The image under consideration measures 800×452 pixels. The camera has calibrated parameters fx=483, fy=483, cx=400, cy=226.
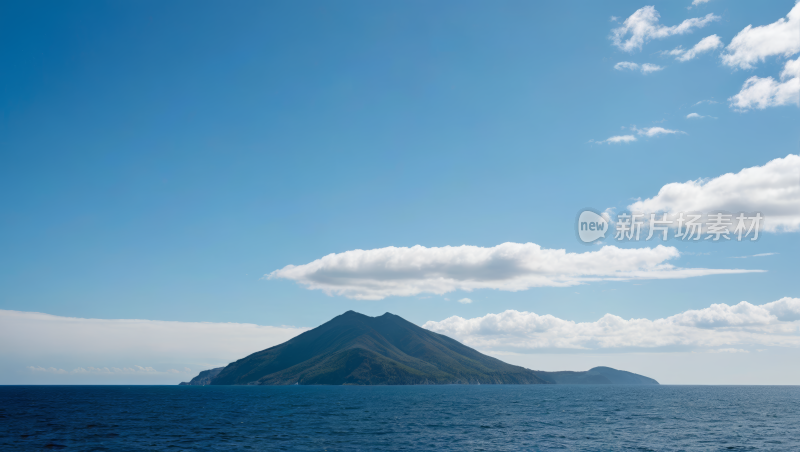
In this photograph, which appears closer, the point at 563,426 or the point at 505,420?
A: the point at 563,426

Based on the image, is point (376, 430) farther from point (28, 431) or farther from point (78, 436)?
point (28, 431)

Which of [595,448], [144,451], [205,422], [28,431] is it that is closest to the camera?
[144,451]

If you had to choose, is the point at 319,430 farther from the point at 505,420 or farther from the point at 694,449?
the point at 694,449

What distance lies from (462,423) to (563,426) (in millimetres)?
22013

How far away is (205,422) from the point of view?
112 metres

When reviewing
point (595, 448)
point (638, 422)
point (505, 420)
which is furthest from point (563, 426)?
point (595, 448)

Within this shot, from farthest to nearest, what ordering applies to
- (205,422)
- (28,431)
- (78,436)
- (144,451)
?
(205,422) < (28,431) < (78,436) < (144,451)

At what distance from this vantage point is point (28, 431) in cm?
9156

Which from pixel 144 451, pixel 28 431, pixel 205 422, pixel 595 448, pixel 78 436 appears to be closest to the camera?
pixel 144 451

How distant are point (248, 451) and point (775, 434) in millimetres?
98387

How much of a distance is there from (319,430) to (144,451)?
3381 cm

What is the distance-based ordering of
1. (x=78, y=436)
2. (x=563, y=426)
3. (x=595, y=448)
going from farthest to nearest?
(x=563, y=426), (x=78, y=436), (x=595, y=448)

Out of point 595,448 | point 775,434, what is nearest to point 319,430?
point 595,448

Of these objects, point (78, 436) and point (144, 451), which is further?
point (78, 436)
